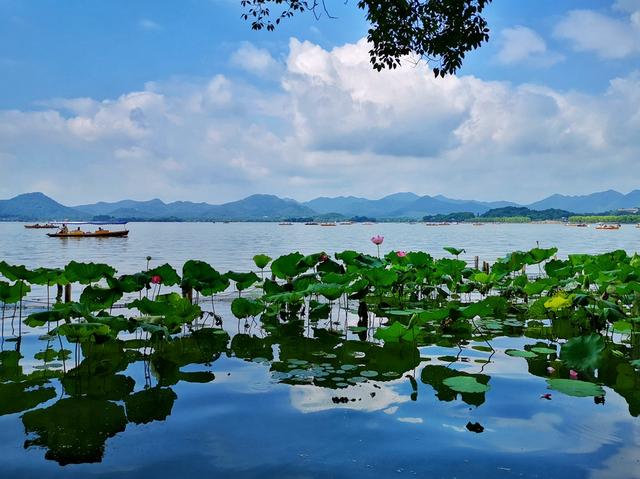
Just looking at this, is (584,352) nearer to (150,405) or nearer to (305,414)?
(305,414)

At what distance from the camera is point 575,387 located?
193 inches

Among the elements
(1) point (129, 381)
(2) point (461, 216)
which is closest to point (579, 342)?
(1) point (129, 381)

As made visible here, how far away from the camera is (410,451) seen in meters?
3.65

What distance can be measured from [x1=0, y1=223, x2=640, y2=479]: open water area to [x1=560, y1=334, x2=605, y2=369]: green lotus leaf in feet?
0.61

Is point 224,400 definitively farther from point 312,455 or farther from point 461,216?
point 461,216

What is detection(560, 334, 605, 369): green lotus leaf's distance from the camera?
17.5 feet

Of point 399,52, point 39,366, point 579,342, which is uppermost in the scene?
point 399,52

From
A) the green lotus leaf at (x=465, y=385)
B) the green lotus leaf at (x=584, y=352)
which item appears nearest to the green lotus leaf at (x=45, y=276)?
the green lotus leaf at (x=465, y=385)

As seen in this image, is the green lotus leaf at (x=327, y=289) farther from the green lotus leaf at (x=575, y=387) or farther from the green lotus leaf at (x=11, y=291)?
the green lotus leaf at (x=11, y=291)

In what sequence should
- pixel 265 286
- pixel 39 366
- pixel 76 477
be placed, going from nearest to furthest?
1. pixel 76 477
2. pixel 39 366
3. pixel 265 286

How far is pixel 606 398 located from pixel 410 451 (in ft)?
7.50

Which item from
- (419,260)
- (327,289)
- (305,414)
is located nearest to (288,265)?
(327,289)

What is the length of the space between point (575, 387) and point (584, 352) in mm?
670

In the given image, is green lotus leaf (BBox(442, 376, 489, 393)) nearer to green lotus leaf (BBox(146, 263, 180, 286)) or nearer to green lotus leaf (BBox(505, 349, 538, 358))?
green lotus leaf (BBox(505, 349, 538, 358))
